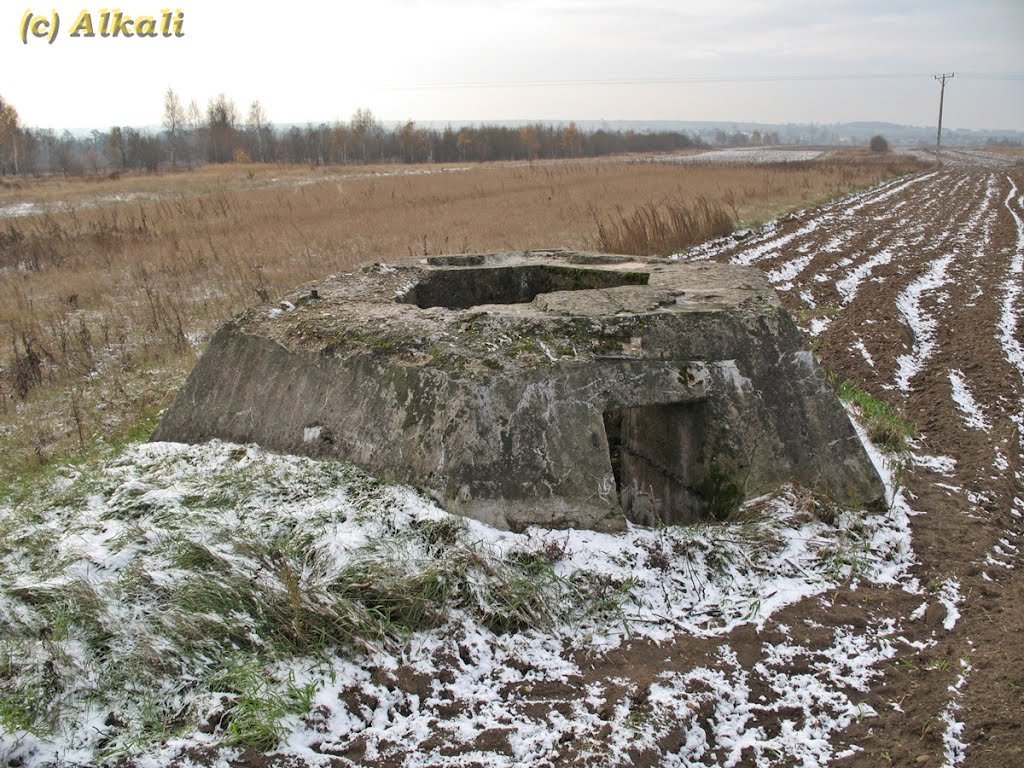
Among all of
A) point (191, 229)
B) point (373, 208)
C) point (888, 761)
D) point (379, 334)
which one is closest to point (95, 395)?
point (379, 334)

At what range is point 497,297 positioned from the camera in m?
6.23

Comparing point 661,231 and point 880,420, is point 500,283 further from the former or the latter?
point 661,231

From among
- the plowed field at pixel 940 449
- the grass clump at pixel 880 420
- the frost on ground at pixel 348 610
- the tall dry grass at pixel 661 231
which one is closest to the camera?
the frost on ground at pixel 348 610

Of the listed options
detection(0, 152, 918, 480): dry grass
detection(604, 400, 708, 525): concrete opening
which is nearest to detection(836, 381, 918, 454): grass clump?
detection(604, 400, 708, 525): concrete opening

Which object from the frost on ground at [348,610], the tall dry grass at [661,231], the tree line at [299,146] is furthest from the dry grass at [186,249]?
the tree line at [299,146]

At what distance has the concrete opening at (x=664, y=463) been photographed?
4.35 meters

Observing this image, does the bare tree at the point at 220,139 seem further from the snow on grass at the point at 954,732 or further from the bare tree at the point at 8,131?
the snow on grass at the point at 954,732

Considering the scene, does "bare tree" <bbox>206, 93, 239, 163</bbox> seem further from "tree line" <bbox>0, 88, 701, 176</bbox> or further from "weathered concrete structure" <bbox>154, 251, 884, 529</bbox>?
"weathered concrete structure" <bbox>154, 251, 884, 529</bbox>

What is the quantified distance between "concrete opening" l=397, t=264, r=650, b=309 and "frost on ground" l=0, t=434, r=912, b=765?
2.28m

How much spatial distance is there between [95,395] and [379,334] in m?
3.49

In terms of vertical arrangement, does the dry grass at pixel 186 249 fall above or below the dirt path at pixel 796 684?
above

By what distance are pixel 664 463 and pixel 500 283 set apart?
231cm

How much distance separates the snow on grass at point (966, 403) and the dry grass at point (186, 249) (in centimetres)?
626

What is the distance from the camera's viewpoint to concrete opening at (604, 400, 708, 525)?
14.3 ft
